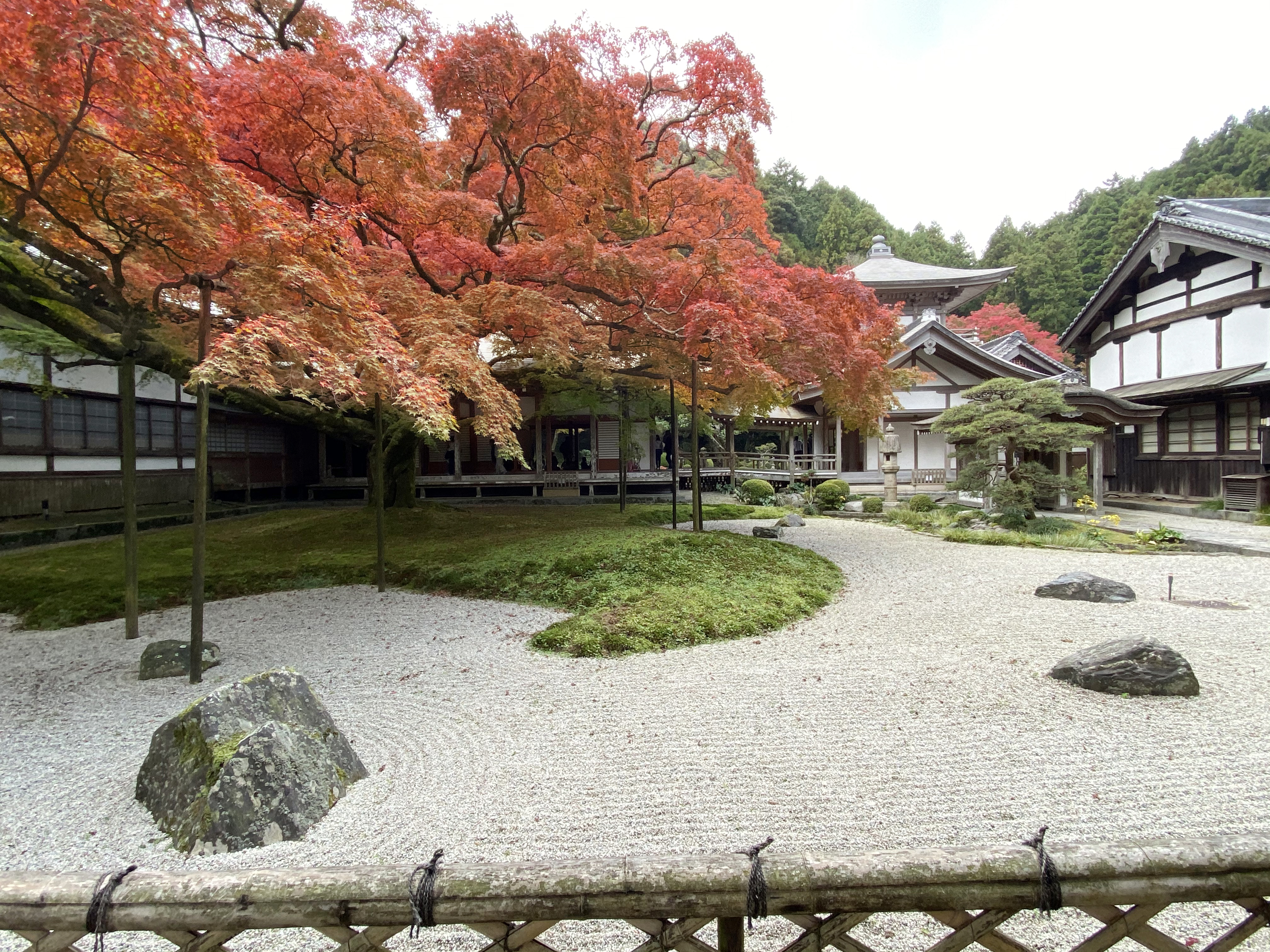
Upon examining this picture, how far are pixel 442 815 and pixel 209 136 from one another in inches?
214

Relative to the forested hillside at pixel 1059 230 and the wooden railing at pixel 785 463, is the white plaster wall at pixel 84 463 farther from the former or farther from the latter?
the forested hillside at pixel 1059 230

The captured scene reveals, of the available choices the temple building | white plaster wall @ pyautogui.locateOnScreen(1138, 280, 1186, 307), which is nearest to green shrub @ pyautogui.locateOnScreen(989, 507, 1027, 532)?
the temple building

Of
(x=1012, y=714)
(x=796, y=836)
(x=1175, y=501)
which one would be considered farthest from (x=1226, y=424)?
(x=796, y=836)

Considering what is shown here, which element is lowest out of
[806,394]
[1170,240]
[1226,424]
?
[1226,424]

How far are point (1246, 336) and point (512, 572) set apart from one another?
18.1 metres

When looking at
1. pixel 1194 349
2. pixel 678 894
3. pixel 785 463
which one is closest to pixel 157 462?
pixel 678 894

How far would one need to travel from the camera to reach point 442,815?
2971mm

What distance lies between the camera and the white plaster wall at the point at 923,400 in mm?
19922

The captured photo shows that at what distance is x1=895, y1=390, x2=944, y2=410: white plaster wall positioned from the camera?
65.4 ft

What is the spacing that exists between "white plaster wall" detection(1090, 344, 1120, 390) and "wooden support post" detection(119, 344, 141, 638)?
22963 millimetres

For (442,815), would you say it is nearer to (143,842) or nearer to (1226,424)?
(143,842)

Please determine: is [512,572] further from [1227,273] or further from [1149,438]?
[1227,273]

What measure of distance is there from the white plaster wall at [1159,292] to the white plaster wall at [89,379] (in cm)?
2492

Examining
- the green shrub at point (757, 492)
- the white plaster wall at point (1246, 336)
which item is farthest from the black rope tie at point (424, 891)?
the white plaster wall at point (1246, 336)
